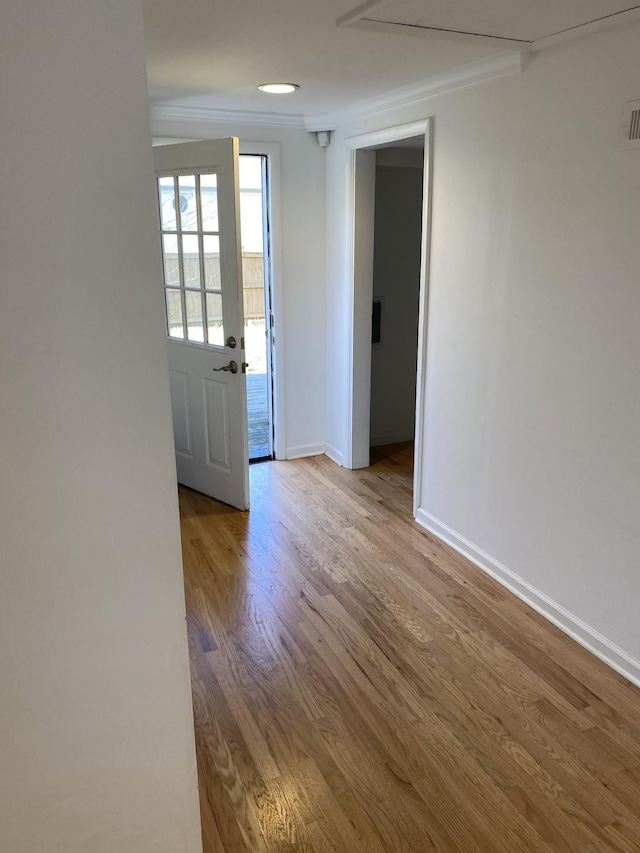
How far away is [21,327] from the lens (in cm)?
92

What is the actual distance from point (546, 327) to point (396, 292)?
90.3 inches

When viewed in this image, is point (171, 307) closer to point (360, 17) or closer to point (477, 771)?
point (360, 17)

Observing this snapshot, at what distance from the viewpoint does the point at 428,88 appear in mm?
3051

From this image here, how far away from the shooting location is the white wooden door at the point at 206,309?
343 cm

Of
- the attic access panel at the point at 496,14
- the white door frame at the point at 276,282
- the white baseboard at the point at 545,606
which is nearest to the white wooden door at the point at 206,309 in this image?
the white door frame at the point at 276,282

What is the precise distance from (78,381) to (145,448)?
0.50 feet

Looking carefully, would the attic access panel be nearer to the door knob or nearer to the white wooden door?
the white wooden door

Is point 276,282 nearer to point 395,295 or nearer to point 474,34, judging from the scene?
point 395,295

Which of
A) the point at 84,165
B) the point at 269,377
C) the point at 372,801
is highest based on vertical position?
the point at 84,165

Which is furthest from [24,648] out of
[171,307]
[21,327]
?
[171,307]

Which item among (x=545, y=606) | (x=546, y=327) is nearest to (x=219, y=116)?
(x=546, y=327)

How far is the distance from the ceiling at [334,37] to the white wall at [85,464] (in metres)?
1.34

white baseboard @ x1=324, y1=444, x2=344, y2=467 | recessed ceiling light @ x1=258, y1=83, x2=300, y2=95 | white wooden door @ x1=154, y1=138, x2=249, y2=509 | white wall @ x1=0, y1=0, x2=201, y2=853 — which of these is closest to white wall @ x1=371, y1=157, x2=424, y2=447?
white baseboard @ x1=324, y1=444, x2=344, y2=467

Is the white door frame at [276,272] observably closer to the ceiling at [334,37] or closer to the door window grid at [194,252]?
the door window grid at [194,252]
